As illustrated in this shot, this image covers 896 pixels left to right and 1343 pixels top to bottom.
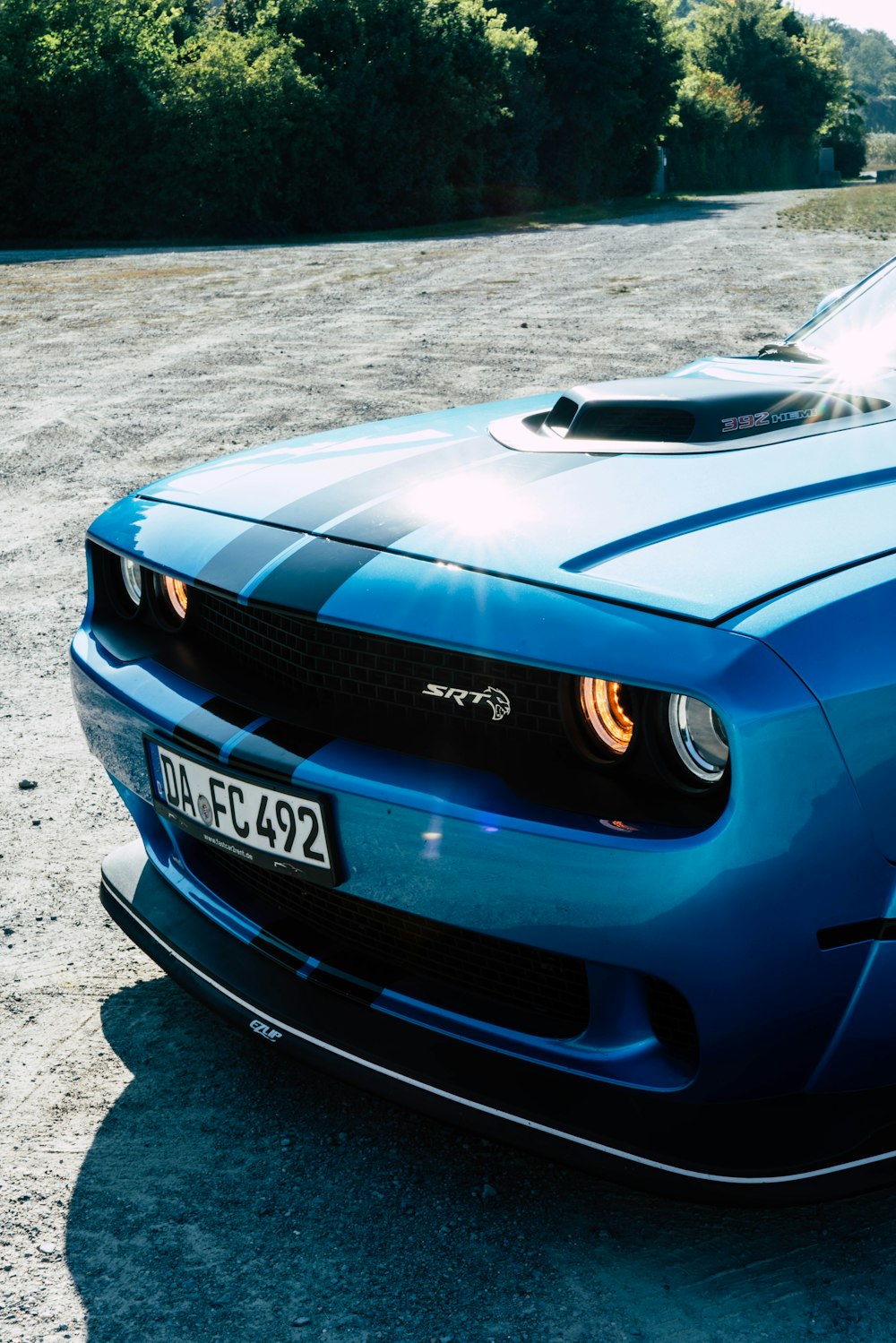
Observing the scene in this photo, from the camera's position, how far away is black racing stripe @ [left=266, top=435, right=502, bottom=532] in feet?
6.86

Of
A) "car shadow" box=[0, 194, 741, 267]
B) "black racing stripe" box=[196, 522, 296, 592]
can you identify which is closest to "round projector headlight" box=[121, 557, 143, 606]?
"black racing stripe" box=[196, 522, 296, 592]

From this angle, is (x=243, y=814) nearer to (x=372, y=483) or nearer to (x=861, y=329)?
(x=372, y=483)

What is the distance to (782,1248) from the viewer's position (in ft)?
6.06

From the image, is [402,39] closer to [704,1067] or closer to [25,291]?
[25,291]

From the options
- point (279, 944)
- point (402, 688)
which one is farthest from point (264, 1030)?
point (402, 688)

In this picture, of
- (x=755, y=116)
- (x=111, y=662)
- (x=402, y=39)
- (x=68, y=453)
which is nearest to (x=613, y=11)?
(x=402, y=39)

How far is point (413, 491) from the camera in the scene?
6.98ft

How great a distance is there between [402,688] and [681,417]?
2.65ft

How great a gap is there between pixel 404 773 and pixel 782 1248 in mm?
845

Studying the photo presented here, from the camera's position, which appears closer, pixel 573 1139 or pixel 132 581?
pixel 573 1139

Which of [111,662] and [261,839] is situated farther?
[111,662]

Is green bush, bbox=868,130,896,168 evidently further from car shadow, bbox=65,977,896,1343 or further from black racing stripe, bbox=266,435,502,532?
car shadow, bbox=65,977,896,1343

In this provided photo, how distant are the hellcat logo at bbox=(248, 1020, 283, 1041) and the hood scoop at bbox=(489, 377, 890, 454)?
1.05 meters

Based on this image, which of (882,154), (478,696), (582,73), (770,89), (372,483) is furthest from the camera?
(882,154)
